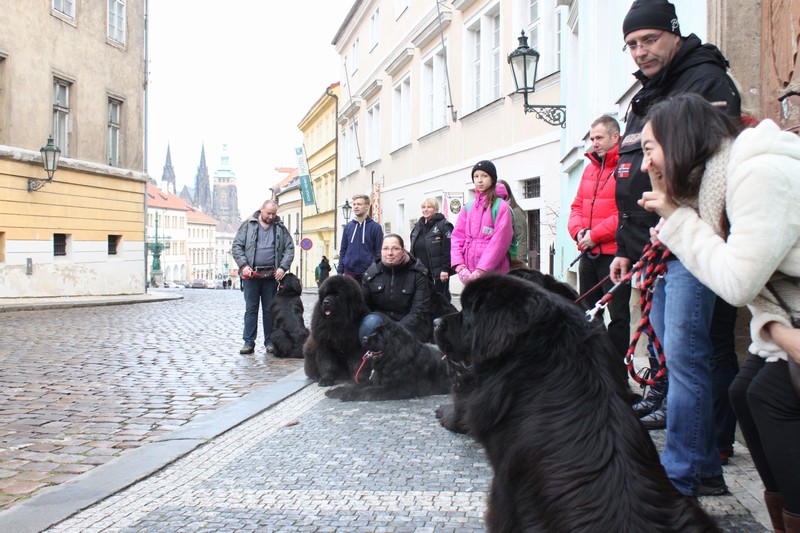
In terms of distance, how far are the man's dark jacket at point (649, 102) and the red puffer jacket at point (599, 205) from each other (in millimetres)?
1184

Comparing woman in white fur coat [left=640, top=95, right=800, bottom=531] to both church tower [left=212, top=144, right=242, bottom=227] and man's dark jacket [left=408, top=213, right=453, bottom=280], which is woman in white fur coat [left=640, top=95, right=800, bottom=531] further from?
church tower [left=212, top=144, right=242, bottom=227]

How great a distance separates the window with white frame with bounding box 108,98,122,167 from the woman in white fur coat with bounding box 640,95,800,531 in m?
25.0

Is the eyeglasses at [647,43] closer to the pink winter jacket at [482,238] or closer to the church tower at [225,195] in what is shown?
the pink winter jacket at [482,238]

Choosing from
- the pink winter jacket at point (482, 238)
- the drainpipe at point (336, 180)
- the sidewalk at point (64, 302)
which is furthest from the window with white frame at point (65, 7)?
the pink winter jacket at point (482, 238)

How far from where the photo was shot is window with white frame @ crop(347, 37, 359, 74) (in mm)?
34491

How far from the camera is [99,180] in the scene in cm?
2348

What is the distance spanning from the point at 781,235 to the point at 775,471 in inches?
30.0

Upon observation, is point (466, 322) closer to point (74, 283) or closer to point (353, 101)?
point (74, 283)

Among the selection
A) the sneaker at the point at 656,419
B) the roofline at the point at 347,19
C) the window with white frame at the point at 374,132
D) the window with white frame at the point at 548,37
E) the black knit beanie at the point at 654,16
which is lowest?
the sneaker at the point at 656,419

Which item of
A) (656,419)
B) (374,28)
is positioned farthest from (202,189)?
(656,419)

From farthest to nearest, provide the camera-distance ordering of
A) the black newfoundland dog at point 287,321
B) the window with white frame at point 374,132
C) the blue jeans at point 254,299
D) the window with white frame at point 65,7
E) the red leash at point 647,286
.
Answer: the window with white frame at point 374,132 < the window with white frame at point 65,7 < the blue jeans at point 254,299 < the black newfoundland dog at point 287,321 < the red leash at point 647,286

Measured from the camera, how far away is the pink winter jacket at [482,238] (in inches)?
251

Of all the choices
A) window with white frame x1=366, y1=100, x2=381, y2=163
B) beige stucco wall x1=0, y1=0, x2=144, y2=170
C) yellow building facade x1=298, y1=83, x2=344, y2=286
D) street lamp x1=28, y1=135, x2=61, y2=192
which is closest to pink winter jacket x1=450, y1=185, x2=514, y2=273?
street lamp x1=28, y1=135, x2=61, y2=192

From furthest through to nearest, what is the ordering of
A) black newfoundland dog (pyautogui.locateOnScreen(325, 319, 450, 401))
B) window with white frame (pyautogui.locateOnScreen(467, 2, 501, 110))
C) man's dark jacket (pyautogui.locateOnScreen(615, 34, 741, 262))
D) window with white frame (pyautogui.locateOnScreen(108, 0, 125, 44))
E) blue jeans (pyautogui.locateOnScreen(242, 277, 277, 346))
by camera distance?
window with white frame (pyautogui.locateOnScreen(108, 0, 125, 44)) → window with white frame (pyautogui.locateOnScreen(467, 2, 501, 110)) → blue jeans (pyautogui.locateOnScreen(242, 277, 277, 346)) → black newfoundland dog (pyautogui.locateOnScreen(325, 319, 450, 401)) → man's dark jacket (pyautogui.locateOnScreen(615, 34, 741, 262))
